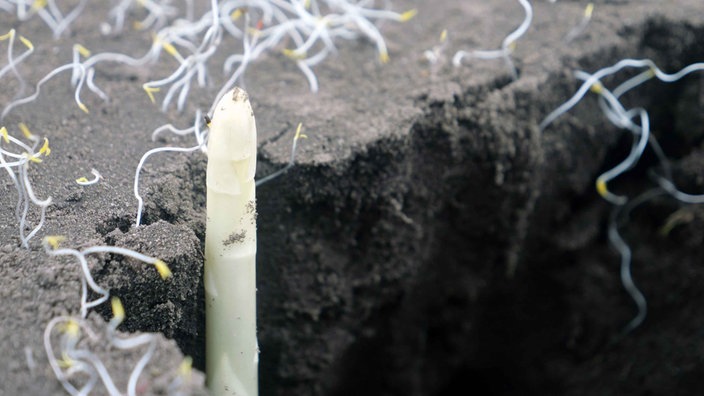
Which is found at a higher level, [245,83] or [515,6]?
[515,6]

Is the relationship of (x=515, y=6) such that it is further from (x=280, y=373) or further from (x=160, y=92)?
(x=280, y=373)

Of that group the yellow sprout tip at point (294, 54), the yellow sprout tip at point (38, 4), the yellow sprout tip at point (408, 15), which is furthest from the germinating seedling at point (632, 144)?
the yellow sprout tip at point (38, 4)

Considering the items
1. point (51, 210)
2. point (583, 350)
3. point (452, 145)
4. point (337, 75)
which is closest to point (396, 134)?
point (452, 145)

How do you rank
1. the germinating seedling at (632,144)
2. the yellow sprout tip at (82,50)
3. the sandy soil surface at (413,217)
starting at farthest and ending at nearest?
the germinating seedling at (632,144) < the yellow sprout tip at (82,50) < the sandy soil surface at (413,217)

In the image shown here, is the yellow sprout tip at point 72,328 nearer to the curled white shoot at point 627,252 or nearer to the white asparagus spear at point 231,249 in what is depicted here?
the white asparagus spear at point 231,249

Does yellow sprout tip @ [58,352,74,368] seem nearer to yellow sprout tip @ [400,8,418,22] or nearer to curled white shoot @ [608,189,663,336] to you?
yellow sprout tip @ [400,8,418,22]

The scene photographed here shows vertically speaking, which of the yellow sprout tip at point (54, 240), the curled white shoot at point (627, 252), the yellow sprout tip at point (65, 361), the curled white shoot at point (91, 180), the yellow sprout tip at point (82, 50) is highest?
the yellow sprout tip at point (82, 50)

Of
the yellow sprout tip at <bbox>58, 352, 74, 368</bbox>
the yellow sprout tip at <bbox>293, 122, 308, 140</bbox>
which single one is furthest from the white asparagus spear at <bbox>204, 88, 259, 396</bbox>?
the yellow sprout tip at <bbox>58, 352, 74, 368</bbox>
